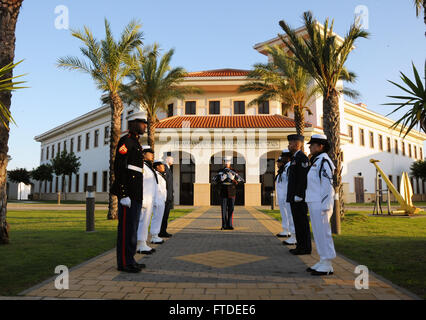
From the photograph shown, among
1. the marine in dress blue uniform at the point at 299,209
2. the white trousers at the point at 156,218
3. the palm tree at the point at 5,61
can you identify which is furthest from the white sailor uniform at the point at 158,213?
the palm tree at the point at 5,61

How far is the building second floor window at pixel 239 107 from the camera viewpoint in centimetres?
2936

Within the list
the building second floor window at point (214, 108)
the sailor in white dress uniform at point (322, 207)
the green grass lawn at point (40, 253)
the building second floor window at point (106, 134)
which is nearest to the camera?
the green grass lawn at point (40, 253)

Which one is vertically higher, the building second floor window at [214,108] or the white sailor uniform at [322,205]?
the building second floor window at [214,108]

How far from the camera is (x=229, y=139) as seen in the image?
82.7 ft

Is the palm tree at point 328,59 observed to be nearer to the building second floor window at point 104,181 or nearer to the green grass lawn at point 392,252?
the green grass lawn at point 392,252

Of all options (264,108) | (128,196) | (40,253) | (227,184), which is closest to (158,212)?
(40,253)

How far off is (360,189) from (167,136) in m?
22.0

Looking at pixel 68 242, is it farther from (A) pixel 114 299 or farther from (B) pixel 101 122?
(B) pixel 101 122

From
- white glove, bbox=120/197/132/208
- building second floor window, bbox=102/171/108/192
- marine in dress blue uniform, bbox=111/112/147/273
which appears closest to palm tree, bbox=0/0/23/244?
marine in dress blue uniform, bbox=111/112/147/273

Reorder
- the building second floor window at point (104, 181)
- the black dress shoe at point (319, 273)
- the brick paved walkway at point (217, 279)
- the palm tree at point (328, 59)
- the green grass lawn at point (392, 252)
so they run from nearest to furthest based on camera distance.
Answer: the brick paved walkway at point (217, 279) → the green grass lawn at point (392, 252) → the black dress shoe at point (319, 273) → the palm tree at point (328, 59) → the building second floor window at point (104, 181)

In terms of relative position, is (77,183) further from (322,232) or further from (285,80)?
(322,232)

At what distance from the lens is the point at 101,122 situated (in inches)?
1547

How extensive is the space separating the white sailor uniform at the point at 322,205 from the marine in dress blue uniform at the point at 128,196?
98.1 inches
